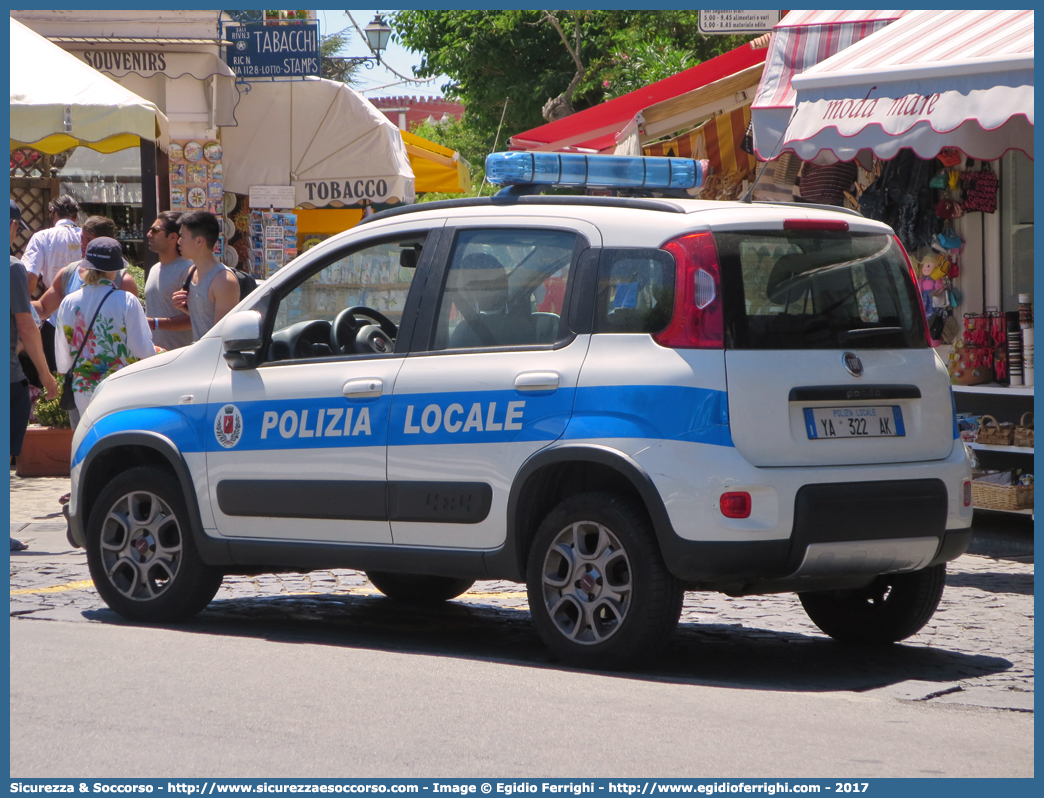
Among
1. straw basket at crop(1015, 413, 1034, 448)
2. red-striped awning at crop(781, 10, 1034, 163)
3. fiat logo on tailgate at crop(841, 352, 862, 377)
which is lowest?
straw basket at crop(1015, 413, 1034, 448)

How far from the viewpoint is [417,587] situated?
7.55m

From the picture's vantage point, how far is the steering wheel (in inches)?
260

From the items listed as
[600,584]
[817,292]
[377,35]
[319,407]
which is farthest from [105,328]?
[377,35]

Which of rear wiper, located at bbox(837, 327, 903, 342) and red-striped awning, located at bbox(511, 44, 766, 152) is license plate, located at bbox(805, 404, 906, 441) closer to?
rear wiper, located at bbox(837, 327, 903, 342)

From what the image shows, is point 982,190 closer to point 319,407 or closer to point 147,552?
point 319,407

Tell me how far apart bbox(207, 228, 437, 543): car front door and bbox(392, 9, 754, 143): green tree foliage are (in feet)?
71.3

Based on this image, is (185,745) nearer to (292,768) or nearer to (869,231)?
(292,768)

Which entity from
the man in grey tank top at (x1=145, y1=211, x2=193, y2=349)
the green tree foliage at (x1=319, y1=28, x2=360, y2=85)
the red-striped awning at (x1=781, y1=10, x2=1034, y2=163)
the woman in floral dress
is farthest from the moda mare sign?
the green tree foliage at (x1=319, y1=28, x2=360, y2=85)

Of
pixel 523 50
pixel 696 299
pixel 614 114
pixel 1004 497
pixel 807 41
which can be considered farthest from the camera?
pixel 523 50

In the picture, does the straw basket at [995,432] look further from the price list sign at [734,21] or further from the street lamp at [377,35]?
the street lamp at [377,35]

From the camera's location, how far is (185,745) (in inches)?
176

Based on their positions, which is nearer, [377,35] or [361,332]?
[361,332]

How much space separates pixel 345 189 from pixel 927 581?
1312 cm

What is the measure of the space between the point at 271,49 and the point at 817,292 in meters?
12.0
